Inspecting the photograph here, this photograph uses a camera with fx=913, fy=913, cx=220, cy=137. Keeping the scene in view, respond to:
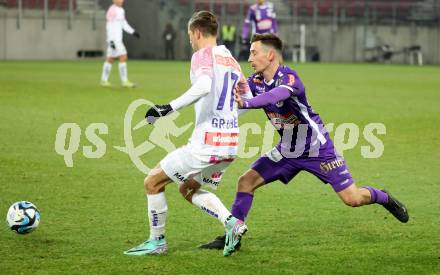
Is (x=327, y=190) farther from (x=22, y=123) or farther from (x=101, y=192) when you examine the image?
(x=22, y=123)

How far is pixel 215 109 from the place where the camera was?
285 inches

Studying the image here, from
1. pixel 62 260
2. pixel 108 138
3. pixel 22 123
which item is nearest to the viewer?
pixel 62 260

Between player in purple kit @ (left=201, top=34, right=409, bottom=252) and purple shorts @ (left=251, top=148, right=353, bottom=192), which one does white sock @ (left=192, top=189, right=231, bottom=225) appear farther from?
purple shorts @ (left=251, top=148, right=353, bottom=192)

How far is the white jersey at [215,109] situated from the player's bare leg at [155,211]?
0.36 metres

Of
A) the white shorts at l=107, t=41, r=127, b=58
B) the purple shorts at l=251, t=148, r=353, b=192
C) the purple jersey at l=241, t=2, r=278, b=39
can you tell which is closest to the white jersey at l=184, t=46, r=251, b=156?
the purple shorts at l=251, t=148, r=353, b=192

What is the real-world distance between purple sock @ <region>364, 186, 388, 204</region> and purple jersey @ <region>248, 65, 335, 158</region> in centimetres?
53

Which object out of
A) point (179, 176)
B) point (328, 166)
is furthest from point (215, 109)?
point (328, 166)

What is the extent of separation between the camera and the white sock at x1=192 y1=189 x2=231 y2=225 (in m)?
7.44

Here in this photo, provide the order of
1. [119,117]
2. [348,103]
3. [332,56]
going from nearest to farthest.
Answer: [119,117] → [348,103] → [332,56]

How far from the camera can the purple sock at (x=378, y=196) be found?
806cm

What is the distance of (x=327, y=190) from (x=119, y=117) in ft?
24.6

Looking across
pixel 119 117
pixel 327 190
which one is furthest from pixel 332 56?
pixel 327 190

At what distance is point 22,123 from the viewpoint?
53.4 ft

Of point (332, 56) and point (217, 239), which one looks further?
point (332, 56)
